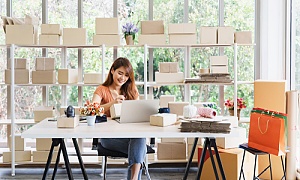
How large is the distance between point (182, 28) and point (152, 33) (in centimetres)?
33

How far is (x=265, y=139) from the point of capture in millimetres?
3354

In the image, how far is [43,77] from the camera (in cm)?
456

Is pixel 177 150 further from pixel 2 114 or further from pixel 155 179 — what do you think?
pixel 2 114

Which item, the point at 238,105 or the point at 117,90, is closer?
the point at 117,90

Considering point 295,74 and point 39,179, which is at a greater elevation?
point 295,74

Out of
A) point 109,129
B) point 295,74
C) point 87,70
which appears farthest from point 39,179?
point 295,74

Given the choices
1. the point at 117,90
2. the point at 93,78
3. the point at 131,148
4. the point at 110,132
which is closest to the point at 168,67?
the point at 93,78

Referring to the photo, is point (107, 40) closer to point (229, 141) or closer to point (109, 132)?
point (229, 141)

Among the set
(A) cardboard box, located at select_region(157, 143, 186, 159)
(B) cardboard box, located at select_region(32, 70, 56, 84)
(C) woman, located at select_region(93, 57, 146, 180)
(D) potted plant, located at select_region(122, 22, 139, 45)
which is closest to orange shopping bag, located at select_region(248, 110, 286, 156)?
(C) woman, located at select_region(93, 57, 146, 180)

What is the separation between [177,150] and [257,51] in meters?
1.53

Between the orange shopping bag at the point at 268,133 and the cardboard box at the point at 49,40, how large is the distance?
7.39ft

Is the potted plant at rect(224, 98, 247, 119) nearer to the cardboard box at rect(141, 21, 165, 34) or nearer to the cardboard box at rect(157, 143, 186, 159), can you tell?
the cardboard box at rect(157, 143, 186, 159)

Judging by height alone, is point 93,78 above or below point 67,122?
above

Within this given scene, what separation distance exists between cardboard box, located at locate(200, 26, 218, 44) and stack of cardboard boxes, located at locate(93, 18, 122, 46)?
0.91 metres
